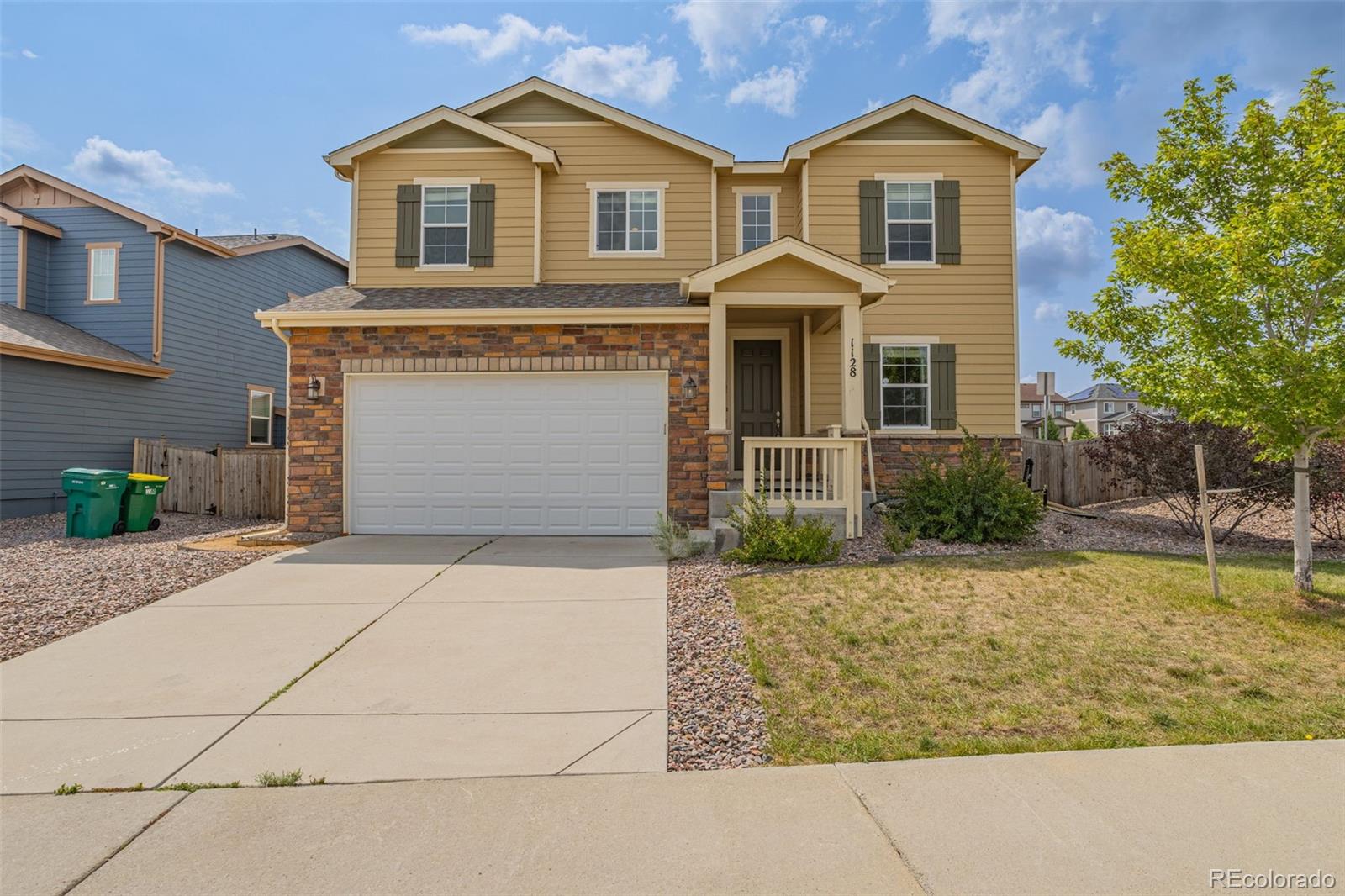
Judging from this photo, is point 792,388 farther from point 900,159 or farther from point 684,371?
point 900,159

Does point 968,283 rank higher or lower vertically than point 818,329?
higher

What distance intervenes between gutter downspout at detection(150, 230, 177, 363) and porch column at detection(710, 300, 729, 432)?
12415 mm

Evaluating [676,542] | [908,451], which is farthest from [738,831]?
[908,451]

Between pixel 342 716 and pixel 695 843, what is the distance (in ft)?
7.59

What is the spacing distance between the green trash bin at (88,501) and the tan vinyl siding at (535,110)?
827 centimetres

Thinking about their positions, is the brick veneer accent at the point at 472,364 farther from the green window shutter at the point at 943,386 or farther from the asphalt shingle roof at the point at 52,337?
the asphalt shingle roof at the point at 52,337

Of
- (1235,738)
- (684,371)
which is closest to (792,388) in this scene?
(684,371)

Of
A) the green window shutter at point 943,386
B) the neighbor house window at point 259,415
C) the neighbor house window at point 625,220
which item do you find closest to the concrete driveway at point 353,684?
the neighbor house window at point 625,220

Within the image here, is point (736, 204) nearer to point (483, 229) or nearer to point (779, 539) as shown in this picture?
point (483, 229)

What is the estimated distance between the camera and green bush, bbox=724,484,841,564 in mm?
7672

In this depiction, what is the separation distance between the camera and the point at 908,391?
12141 mm

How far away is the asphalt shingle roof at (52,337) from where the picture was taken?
41.1ft

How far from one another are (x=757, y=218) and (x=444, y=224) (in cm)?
541

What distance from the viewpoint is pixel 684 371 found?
965cm
